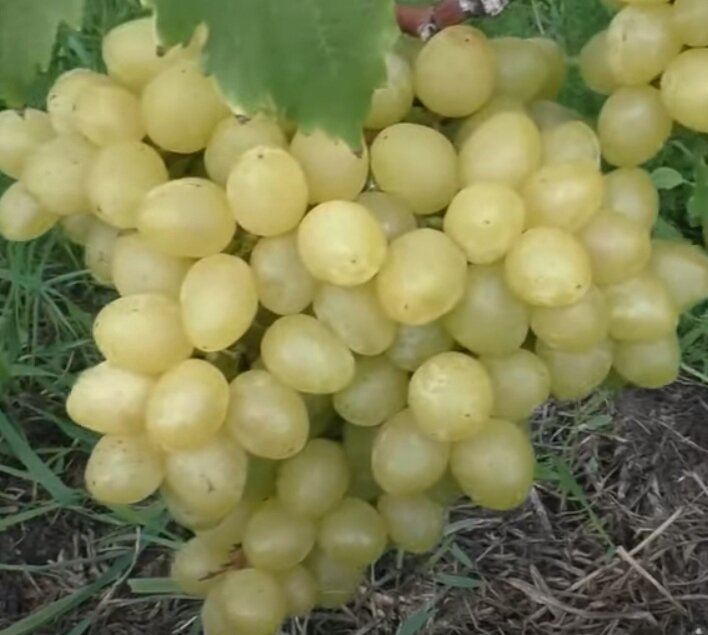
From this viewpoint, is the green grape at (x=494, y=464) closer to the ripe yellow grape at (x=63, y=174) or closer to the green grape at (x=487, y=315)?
the green grape at (x=487, y=315)

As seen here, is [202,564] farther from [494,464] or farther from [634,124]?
[634,124]

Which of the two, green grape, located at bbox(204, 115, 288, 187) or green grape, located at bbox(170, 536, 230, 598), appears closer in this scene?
green grape, located at bbox(204, 115, 288, 187)

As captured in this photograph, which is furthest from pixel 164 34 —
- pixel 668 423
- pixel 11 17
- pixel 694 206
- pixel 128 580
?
pixel 668 423

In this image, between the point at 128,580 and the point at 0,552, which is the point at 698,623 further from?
the point at 0,552

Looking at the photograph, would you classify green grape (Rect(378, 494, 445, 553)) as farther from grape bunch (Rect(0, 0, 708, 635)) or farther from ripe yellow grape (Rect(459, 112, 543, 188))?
ripe yellow grape (Rect(459, 112, 543, 188))

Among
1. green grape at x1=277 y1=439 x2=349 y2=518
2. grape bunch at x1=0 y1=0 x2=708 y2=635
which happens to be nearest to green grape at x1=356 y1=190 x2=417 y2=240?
grape bunch at x1=0 y1=0 x2=708 y2=635

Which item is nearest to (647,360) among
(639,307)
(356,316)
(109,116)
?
(639,307)

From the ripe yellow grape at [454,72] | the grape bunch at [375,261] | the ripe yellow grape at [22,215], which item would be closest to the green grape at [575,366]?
the grape bunch at [375,261]
